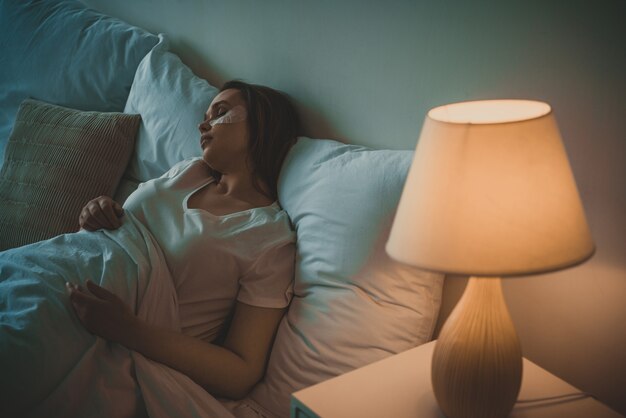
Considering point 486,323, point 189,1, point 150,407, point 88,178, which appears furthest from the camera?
point 189,1

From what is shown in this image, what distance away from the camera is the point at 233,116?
5.10 feet

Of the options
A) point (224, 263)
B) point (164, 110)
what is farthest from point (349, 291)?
point (164, 110)

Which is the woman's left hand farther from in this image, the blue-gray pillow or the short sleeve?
the blue-gray pillow

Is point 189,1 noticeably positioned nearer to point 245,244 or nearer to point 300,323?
point 245,244

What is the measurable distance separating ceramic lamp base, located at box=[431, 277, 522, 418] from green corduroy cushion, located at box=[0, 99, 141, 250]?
1250 mm

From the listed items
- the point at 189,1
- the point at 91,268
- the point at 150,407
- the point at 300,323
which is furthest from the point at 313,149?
the point at 189,1

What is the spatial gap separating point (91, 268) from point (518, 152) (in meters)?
0.91

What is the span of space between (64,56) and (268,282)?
4.59 ft

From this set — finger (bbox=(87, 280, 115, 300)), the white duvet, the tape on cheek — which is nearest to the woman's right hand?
the white duvet

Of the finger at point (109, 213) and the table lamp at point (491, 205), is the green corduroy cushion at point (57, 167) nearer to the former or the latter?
the finger at point (109, 213)

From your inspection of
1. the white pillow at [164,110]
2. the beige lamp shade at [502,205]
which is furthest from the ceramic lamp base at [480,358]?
the white pillow at [164,110]

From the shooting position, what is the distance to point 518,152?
782 mm

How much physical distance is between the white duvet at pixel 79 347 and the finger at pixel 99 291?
0.11ft

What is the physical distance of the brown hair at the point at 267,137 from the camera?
1549 millimetres
